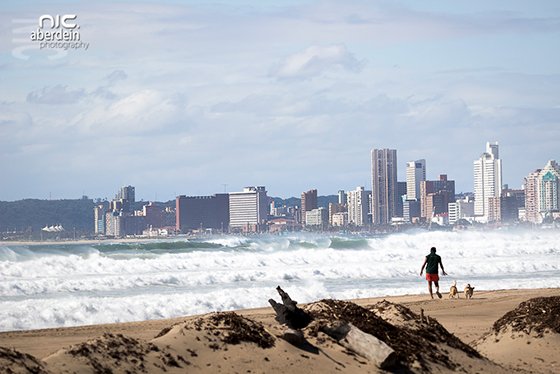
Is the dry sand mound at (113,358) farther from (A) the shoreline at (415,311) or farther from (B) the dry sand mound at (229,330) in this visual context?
(A) the shoreline at (415,311)

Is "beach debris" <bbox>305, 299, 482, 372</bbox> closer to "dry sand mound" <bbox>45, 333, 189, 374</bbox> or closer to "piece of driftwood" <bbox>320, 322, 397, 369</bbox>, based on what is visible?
"piece of driftwood" <bbox>320, 322, 397, 369</bbox>

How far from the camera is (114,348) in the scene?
32.8ft

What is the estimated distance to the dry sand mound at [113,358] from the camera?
31.2 ft

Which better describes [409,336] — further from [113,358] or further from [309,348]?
[113,358]

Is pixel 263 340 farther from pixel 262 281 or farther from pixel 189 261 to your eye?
pixel 189 261

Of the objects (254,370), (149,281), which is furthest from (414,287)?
(254,370)

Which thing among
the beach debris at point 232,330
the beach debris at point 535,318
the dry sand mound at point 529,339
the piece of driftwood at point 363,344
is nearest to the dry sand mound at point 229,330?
the beach debris at point 232,330

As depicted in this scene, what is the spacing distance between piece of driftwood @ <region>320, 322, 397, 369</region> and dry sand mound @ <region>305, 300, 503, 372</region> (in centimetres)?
14

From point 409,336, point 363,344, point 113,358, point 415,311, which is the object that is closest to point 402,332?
point 409,336

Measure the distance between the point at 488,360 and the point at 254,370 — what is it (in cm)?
363

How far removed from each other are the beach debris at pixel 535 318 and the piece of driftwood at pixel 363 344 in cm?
337

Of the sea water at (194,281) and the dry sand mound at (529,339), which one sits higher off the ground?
the dry sand mound at (529,339)

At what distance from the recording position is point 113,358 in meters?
9.83

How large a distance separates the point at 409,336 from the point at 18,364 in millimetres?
4897
